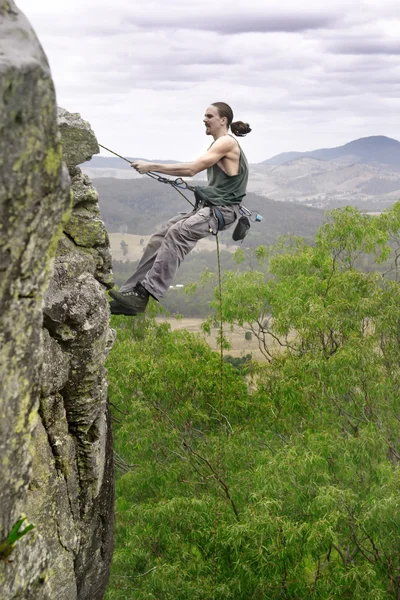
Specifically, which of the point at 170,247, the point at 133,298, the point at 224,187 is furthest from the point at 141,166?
the point at 133,298

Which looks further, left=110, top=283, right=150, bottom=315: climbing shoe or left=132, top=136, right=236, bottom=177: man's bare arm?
left=110, top=283, right=150, bottom=315: climbing shoe

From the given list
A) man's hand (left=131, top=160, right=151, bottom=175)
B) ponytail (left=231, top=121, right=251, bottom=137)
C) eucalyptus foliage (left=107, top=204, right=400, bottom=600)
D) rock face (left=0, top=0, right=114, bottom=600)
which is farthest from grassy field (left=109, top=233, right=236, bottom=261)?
rock face (left=0, top=0, right=114, bottom=600)

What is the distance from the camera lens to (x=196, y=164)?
706 cm

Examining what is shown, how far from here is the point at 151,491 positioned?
1353 centimetres

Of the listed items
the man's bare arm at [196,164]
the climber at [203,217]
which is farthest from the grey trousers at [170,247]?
the man's bare arm at [196,164]

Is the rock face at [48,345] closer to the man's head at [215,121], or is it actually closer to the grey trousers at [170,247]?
→ the grey trousers at [170,247]

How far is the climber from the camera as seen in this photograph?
7322mm

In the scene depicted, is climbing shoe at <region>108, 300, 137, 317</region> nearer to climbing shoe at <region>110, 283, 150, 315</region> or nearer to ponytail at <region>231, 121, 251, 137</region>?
climbing shoe at <region>110, 283, 150, 315</region>

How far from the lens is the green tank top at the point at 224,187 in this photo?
7531 millimetres

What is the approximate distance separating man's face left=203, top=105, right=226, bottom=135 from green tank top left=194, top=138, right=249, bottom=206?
0.36m

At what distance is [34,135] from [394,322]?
1178 centimetres

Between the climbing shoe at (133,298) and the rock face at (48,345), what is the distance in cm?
44

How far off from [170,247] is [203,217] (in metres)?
0.49

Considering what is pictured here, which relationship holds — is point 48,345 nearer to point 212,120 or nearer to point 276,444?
point 212,120
